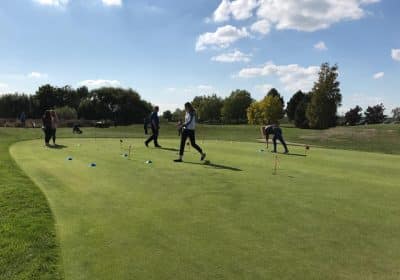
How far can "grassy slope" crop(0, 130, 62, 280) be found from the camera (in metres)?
4.66

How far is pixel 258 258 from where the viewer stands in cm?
517

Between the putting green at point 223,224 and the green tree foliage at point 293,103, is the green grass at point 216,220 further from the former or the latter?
the green tree foliage at point 293,103

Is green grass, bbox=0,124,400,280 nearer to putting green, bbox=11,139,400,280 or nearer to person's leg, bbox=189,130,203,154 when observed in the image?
putting green, bbox=11,139,400,280

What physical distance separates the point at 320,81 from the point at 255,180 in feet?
234

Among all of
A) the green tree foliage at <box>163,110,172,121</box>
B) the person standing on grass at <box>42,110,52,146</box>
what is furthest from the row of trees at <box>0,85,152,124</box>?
the person standing on grass at <box>42,110,52,146</box>

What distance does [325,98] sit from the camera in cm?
7731

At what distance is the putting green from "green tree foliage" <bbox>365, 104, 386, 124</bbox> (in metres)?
93.9

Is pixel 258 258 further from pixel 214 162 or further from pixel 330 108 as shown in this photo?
pixel 330 108

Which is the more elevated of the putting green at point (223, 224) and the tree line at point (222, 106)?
the tree line at point (222, 106)

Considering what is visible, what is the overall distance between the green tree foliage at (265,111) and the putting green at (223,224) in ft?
281

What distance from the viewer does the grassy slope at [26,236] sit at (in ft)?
15.3

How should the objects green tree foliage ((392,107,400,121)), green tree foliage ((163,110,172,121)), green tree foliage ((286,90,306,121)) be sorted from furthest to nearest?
green tree foliage ((163,110,172,121))
green tree foliage ((286,90,306,121))
green tree foliage ((392,107,400,121))

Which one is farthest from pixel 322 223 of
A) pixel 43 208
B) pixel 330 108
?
pixel 330 108

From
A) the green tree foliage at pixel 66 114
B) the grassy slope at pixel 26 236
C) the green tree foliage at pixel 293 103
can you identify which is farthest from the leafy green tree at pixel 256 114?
the grassy slope at pixel 26 236
